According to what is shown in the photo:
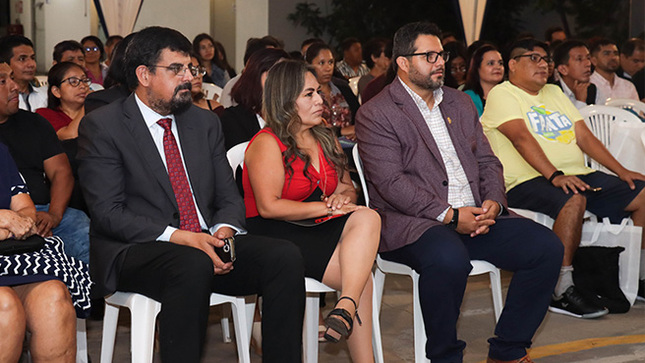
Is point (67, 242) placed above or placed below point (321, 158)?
below

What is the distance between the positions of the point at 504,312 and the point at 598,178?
1.43 m

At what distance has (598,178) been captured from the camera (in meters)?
4.19

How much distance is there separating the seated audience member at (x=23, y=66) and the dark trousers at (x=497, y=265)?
268 centimetres

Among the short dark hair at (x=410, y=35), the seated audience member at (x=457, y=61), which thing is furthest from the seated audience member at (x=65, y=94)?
the seated audience member at (x=457, y=61)

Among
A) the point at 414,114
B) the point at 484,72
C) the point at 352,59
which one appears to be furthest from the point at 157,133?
the point at 352,59

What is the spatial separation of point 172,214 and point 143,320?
0.39 metres

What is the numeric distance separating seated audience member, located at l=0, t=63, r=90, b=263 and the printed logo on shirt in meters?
2.35

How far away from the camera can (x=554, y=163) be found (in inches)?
163

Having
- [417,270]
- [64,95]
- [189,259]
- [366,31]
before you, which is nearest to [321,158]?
[417,270]

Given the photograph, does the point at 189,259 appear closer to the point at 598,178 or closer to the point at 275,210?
the point at 275,210

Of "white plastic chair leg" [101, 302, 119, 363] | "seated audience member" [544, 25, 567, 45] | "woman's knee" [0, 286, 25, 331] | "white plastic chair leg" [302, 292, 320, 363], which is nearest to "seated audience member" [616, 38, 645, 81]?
"seated audience member" [544, 25, 567, 45]

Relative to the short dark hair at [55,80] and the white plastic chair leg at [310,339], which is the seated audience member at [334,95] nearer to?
the short dark hair at [55,80]

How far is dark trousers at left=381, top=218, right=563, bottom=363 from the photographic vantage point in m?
2.88

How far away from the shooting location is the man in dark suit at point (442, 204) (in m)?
2.92
